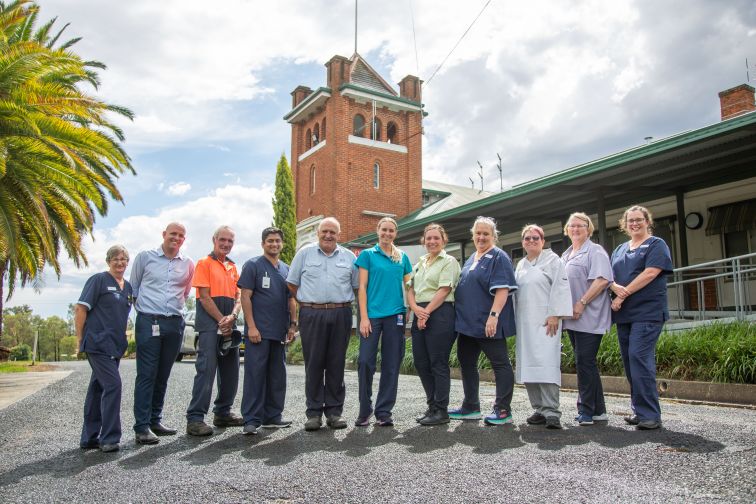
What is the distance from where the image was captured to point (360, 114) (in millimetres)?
29922

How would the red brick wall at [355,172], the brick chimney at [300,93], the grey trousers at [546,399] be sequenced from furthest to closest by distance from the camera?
the brick chimney at [300,93]
the red brick wall at [355,172]
the grey trousers at [546,399]

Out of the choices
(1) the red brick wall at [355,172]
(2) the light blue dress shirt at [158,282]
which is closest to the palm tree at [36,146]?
(2) the light blue dress shirt at [158,282]

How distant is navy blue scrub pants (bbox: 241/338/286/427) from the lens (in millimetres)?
5562

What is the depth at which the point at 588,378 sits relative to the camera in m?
5.58

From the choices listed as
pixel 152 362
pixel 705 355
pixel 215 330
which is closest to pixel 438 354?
pixel 215 330

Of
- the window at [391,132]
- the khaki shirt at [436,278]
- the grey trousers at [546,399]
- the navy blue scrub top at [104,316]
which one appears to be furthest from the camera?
the window at [391,132]

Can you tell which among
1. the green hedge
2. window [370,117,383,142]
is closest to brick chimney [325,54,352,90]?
window [370,117,383,142]

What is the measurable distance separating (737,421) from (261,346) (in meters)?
4.34

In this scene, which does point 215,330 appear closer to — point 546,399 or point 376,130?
point 546,399

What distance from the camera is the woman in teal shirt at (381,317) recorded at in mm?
5754

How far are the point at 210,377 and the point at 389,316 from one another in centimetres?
173

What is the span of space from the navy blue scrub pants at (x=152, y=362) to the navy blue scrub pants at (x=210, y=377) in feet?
0.81

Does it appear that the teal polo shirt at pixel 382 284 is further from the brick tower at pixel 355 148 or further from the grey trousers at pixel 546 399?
the brick tower at pixel 355 148

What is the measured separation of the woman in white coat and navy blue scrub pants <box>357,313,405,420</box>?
44.1 inches
